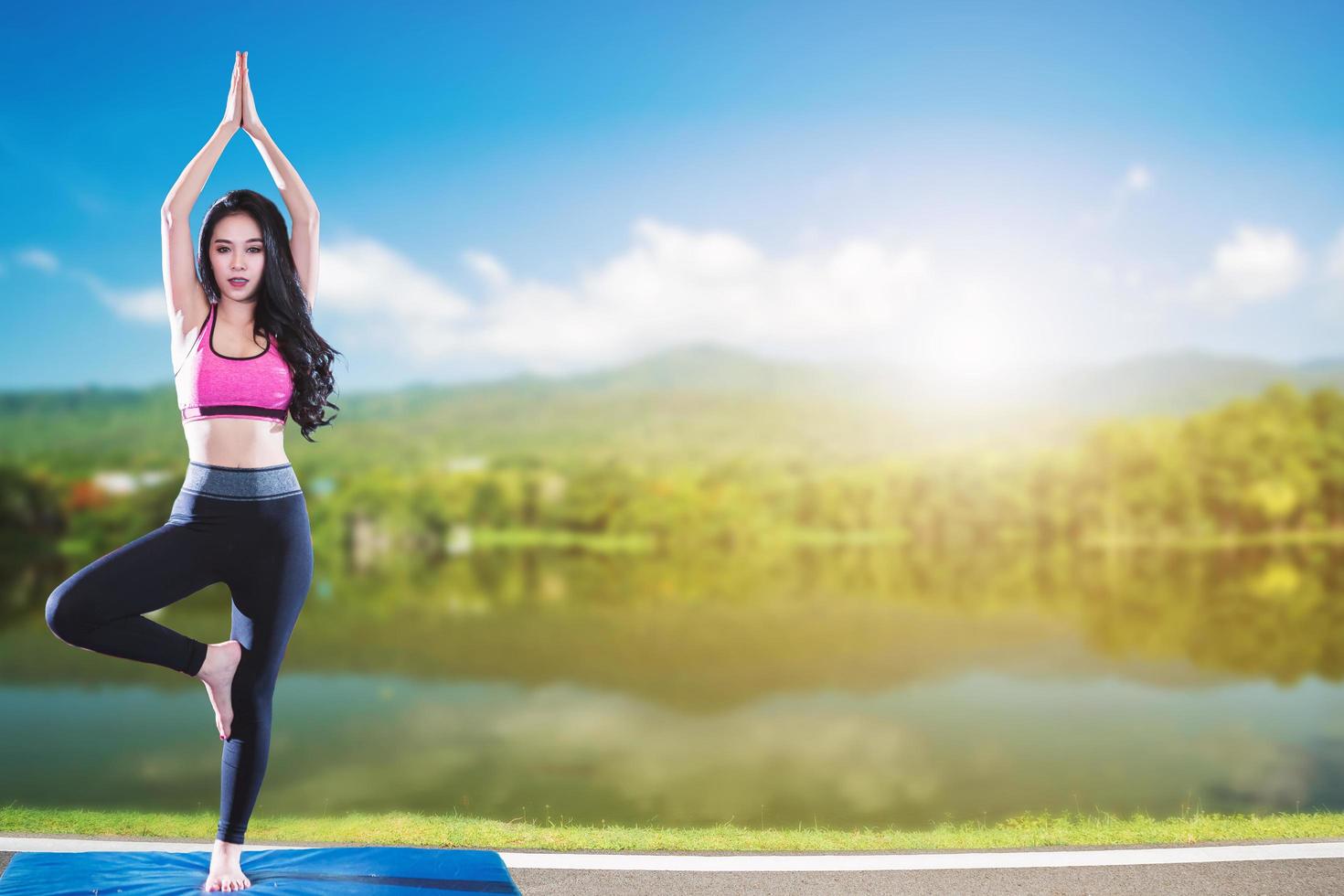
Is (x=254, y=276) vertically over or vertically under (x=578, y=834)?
over

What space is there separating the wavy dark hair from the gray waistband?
0.18 metres

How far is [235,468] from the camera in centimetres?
282

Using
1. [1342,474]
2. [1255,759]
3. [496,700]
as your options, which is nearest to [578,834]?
[1255,759]

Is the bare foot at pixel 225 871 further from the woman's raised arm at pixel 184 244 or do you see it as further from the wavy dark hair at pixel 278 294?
the woman's raised arm at pixel 184 244

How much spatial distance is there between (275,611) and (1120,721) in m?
31.4

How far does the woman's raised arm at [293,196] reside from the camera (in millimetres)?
3043

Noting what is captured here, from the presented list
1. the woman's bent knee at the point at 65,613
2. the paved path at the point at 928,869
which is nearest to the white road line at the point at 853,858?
the paved path at the point at 928,869

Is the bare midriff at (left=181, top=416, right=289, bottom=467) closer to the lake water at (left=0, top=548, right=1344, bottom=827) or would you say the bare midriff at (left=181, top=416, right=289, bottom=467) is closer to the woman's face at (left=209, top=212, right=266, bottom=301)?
the woman's face at (left=209, top=212, right=266, bottom=301)

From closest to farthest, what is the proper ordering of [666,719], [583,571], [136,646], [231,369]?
[136,646]
[231,369]
[666,719]
[583,571]

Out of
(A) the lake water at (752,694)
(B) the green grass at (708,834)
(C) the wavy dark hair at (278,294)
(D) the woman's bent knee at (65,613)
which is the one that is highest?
(C) the wavy dark hair at (278,294)

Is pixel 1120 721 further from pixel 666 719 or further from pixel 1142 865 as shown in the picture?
pixel 1142 865

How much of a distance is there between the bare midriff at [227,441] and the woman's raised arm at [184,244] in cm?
29

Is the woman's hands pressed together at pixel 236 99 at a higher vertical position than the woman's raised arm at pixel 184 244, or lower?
higher

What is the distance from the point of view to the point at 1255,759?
2431 centimetres
